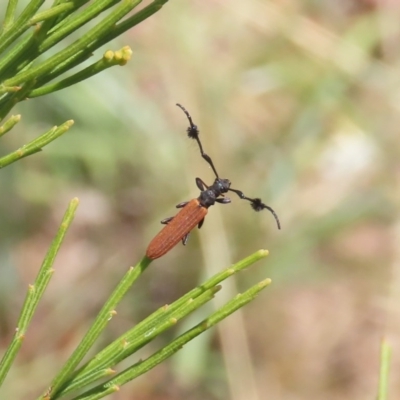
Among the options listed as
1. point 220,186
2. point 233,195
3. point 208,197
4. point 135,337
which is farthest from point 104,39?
point 233,195

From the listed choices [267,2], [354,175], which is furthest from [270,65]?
[354,175]

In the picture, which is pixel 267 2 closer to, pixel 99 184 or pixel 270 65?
pixel 270 65

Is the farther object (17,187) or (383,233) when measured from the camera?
(383,233)

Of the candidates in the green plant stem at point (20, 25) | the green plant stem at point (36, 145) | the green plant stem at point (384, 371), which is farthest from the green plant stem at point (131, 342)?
the green plant stem at point (20, 25)

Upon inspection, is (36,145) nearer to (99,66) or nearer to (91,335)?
(99,66)

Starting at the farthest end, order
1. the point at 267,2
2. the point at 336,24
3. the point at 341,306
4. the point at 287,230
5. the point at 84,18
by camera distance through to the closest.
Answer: the point at 336,24, the point at 341,306, the point at 267,2, the point at 287,230, the point at 84,18

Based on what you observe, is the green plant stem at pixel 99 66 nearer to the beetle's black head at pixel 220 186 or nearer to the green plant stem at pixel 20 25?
the green plant stem at pixel 20 25
